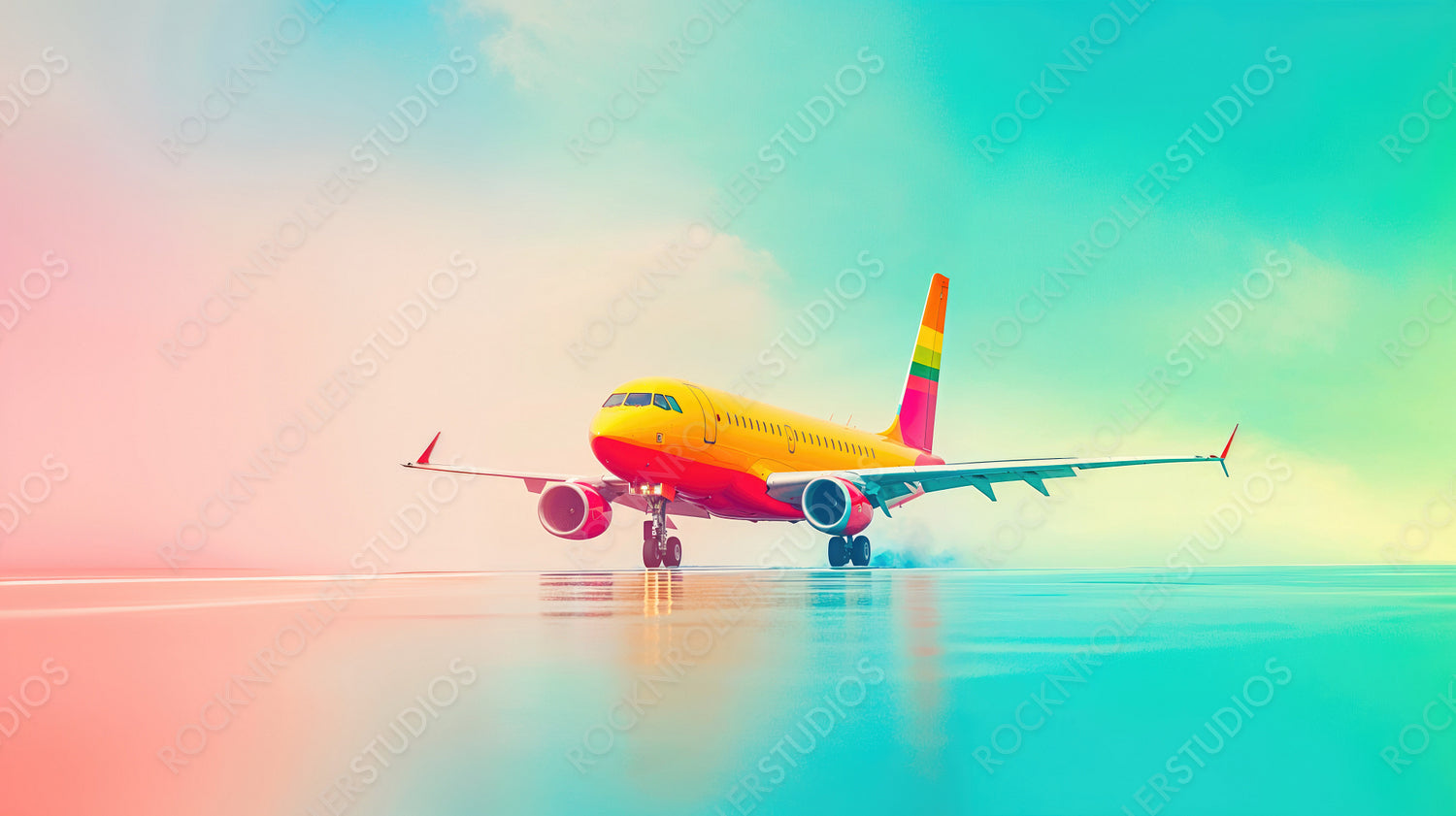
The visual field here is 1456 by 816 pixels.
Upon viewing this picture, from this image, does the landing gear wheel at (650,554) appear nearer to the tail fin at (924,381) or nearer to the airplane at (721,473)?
the airplane at (721,473)

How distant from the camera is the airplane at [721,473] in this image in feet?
64.2

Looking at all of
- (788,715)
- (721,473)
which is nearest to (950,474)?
(721,473)

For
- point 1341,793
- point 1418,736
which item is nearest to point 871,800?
point 1341,793

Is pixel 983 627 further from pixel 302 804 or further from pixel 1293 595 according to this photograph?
pixel 1293 595

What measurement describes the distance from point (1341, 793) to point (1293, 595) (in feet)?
32.2

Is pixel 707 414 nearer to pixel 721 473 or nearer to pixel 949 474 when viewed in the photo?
pixel 721 473

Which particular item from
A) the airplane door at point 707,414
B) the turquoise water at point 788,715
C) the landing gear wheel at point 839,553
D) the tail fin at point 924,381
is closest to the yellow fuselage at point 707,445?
the airplane door at point 707,414

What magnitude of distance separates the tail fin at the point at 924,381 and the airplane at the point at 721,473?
8069mm

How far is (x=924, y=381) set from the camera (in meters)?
34.7

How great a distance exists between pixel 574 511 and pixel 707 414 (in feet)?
11.8

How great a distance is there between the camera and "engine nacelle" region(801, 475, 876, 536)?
20.1m

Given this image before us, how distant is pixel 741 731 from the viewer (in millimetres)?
3061

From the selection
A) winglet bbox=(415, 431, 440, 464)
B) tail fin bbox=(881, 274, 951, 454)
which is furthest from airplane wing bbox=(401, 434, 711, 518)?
tail fin bbox=(881, 274, 951, 454)

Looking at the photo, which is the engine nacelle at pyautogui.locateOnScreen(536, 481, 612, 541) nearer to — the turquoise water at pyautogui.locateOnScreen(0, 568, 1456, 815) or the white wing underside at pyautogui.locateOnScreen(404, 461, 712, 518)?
the white wing underside at pyautogui.locateOnScreen(404, 461, 712, 518)
